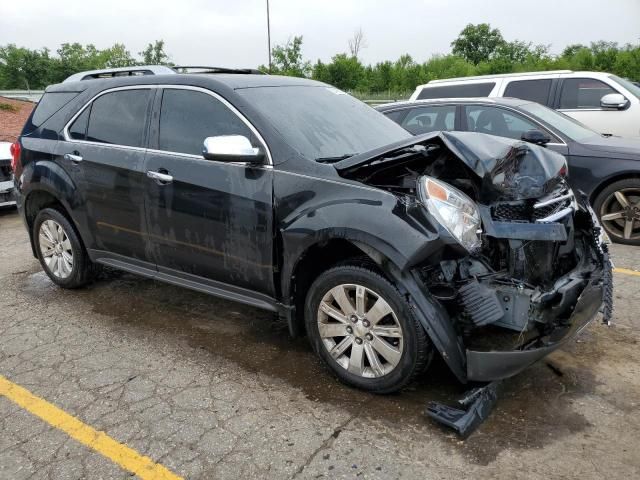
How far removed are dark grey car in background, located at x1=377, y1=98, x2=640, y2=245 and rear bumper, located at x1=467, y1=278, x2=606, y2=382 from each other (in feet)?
9.31

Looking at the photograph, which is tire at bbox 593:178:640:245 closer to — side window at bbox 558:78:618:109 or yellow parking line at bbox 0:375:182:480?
side window at bbox 558:78:618:109

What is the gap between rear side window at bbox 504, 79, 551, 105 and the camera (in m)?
8.12

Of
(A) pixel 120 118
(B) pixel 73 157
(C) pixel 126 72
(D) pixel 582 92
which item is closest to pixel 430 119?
(D) pixel 582 92

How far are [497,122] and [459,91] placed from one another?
2.43 metres

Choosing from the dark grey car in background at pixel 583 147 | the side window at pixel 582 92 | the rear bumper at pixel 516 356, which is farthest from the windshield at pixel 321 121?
the side window at pixel 582 92

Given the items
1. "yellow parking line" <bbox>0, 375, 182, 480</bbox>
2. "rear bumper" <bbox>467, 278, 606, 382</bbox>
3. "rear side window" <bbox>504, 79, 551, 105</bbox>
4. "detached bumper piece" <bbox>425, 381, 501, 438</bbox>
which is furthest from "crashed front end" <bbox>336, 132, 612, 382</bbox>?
"rear side window" <bbox>504, 79, 551, 105</bbox>

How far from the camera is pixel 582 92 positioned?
26.2 ft

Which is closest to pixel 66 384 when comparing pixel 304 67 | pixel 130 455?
pixel 130 455

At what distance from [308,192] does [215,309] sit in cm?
170

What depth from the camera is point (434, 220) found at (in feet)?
8.81

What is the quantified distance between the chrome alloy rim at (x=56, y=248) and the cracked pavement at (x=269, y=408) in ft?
2.08

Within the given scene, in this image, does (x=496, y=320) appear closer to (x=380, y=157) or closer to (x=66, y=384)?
(x=380, y=157)

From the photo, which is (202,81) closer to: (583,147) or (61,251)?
(61,251)

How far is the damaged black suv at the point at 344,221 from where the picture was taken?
2.69 meters
